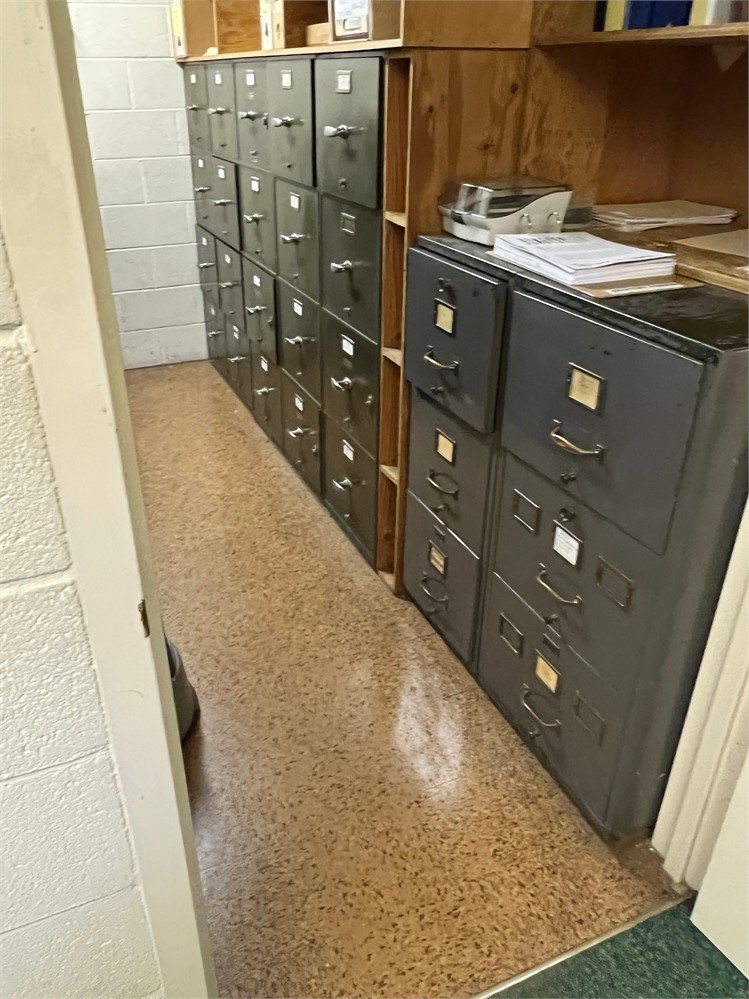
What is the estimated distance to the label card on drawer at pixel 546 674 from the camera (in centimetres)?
160

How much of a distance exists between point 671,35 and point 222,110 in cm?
210

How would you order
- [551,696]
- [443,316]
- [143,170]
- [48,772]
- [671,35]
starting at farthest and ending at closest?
[143,170]
[443,316]
[551,696]
[671,35]
[48,772]

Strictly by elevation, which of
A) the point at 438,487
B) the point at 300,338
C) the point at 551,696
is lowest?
the point at 551,696

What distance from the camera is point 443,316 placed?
5.68 feet

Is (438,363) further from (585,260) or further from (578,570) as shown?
(578,570)

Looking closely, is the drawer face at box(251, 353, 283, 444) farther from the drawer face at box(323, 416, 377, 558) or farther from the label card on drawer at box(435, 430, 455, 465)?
the label card on drawer at box(435, 430, 455, 465)

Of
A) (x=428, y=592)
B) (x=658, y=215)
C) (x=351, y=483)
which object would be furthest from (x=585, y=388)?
(x=351, y=483)

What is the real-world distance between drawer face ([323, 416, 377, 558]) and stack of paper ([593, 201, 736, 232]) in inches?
35.6

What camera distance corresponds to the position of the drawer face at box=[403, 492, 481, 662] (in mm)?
1911

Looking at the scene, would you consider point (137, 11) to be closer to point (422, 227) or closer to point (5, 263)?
point (422, 227)

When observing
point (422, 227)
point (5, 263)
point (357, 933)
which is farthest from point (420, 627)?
point (5, 263)

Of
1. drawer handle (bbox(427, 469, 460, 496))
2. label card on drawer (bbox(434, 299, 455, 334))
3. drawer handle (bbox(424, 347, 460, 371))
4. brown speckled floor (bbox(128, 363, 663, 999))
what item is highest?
label card on drawer (bbox(434, 299, 455, 334))

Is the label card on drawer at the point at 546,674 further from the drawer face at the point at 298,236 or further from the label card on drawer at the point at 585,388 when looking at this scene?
the drawer face at the point at 298,236

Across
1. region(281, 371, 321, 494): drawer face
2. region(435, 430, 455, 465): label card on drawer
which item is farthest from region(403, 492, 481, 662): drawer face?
region(281, 371, 321, 494): drawer face
